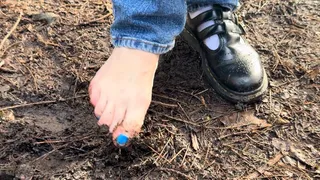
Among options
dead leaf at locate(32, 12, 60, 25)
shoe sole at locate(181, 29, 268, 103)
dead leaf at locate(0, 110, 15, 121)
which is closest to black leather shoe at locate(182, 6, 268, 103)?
shoe sole at locate(181, 29, 268, 103)

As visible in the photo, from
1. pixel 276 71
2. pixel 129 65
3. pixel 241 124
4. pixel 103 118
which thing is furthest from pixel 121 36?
pixel 276 71

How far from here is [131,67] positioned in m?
1.43

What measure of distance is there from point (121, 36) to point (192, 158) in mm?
432

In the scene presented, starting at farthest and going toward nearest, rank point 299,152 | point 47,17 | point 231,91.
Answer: point 47,17, point 231,91, point 299,152

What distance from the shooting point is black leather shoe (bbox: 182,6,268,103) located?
1656 mm

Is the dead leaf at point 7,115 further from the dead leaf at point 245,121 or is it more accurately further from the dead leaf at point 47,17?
the dead leaf at point 245,121

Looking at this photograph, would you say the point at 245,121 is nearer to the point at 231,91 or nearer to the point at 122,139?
the point at 231,91

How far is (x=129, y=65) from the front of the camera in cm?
143

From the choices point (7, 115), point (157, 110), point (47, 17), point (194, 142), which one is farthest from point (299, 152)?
point (47, 17)

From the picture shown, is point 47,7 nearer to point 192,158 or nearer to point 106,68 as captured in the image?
point 106,68

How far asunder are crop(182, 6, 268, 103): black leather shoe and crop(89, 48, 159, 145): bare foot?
33cm

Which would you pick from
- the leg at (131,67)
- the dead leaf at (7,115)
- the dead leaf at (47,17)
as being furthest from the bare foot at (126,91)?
the dead leaf at (47,17)

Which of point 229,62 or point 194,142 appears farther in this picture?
A: point 229,62

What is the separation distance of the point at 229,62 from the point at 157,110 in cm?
30
